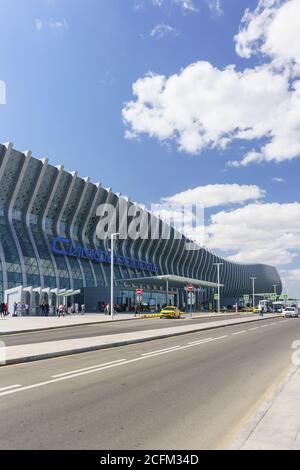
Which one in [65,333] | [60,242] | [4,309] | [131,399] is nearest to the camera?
Result: [131,399]

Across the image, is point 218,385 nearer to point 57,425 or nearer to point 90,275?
point 57,425

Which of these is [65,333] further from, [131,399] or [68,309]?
[68,309]

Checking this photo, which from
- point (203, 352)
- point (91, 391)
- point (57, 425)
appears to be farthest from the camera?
point (203, 352)

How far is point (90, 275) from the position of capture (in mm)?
64812

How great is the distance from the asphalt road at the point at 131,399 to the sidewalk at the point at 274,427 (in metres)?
0.35

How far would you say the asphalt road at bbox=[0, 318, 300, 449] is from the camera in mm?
5566

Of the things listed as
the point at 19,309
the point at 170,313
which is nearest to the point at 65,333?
the point at 19,309

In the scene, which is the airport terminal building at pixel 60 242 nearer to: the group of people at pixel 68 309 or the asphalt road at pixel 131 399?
the group of people at pixel 68 309

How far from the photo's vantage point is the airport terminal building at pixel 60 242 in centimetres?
5100

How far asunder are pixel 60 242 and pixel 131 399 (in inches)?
2107

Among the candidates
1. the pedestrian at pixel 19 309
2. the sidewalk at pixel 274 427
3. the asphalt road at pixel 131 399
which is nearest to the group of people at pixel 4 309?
the pedestrian at pixel 19 309

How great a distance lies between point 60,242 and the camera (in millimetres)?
59844

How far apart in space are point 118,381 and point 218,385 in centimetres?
220
